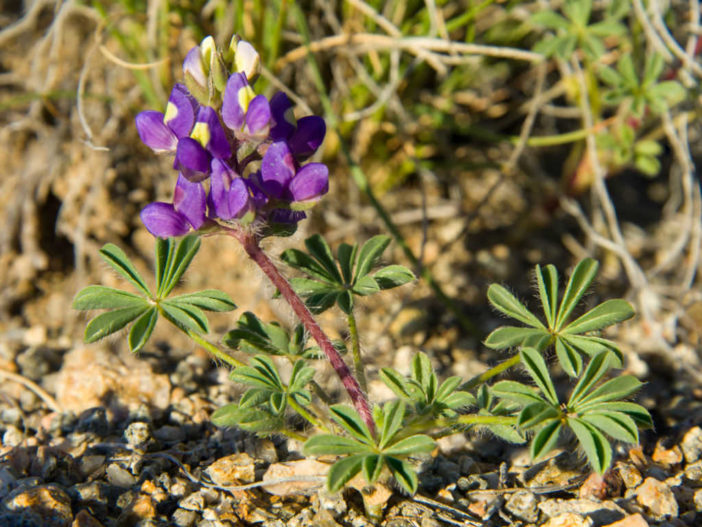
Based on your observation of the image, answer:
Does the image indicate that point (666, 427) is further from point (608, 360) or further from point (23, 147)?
point (23, 147)

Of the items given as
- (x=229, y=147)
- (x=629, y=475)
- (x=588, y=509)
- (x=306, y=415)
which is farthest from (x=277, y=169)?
(x=629, y=475)

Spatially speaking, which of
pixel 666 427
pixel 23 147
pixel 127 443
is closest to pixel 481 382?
pixel 666 427

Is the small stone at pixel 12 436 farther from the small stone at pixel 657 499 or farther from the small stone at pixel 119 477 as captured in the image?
the small stone at pixel 657 499

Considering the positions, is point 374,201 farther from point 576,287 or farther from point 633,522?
point 633,522

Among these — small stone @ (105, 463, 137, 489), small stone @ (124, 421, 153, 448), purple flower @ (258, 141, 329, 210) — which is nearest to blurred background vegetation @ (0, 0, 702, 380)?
purple flower @ (258, 141, 329, 210)

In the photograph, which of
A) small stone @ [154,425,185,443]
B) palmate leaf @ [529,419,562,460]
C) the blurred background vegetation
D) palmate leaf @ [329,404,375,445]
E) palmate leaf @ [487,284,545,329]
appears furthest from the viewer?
the blurred background vegetation

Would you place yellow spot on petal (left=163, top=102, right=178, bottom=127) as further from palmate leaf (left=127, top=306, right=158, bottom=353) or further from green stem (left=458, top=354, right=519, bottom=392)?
green stem (left=458, top=354, right=519, bottom=392)
